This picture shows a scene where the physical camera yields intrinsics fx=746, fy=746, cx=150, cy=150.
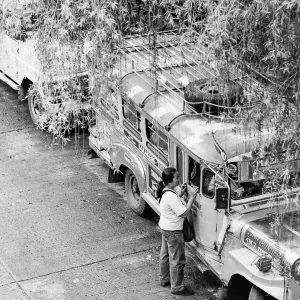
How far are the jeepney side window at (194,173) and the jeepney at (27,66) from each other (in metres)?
2.38

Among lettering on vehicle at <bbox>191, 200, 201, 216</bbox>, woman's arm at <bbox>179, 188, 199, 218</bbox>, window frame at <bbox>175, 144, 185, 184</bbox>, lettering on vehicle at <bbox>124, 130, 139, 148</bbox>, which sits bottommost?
lettering on vehicle at <bbox>191, 200, 201, 216</bbox>

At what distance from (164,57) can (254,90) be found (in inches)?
90.6

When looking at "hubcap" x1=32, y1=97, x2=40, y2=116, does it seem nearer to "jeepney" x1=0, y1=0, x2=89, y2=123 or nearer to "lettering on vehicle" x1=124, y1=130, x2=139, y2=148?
"jeepney" x1=0, y1=0, x2=89, y2=123

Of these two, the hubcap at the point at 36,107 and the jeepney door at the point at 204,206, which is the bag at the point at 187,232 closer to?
the jeepney door at the point at 204,206

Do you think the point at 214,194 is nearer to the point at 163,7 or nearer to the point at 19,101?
the point at 163,7

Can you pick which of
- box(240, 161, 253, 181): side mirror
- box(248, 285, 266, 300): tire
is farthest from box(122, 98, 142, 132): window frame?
box(248, 285, 266, 300): tire

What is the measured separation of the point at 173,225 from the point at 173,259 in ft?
1.40

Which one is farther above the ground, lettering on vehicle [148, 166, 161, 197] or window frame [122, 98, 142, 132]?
window frame [122, 98, 142, 132]

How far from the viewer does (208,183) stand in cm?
791

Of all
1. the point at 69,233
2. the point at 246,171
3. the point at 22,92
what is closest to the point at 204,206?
the point at 246,171

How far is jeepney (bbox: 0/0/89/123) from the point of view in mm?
10234

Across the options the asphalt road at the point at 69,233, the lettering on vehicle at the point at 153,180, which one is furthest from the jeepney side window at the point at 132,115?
the asphalt road at the point at 69,233

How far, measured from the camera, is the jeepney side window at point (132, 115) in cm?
937

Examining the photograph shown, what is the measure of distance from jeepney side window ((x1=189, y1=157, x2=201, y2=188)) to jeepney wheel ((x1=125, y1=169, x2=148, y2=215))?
1.66 meters
